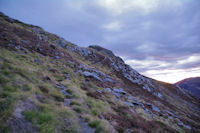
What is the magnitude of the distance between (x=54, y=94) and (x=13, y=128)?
13.8 feet

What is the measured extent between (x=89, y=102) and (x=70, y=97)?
5.99ft

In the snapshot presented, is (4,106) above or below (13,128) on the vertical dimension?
Answer: above

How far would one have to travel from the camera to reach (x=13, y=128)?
354cm

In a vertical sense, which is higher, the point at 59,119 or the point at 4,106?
the point at 4,106

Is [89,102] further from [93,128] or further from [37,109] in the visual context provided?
[37,109]

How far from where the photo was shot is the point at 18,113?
14.0 ft

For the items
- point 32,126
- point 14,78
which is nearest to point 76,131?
point 32,126

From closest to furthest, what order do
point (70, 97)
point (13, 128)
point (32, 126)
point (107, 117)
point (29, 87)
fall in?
point (13, 128)
point (32, 126)
point (29, 87)
point (107, 117)
point (70, 97)

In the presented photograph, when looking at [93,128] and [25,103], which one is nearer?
[25,103]

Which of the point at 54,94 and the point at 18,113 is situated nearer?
the point at 18,113

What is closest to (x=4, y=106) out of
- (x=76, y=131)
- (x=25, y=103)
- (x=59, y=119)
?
(x=25, y=103)

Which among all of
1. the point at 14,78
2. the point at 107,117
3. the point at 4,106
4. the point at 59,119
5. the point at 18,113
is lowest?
the point at 107,117

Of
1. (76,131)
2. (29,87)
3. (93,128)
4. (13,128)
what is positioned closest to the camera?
(13,128)

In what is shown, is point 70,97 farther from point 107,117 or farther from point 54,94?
point 107,117
